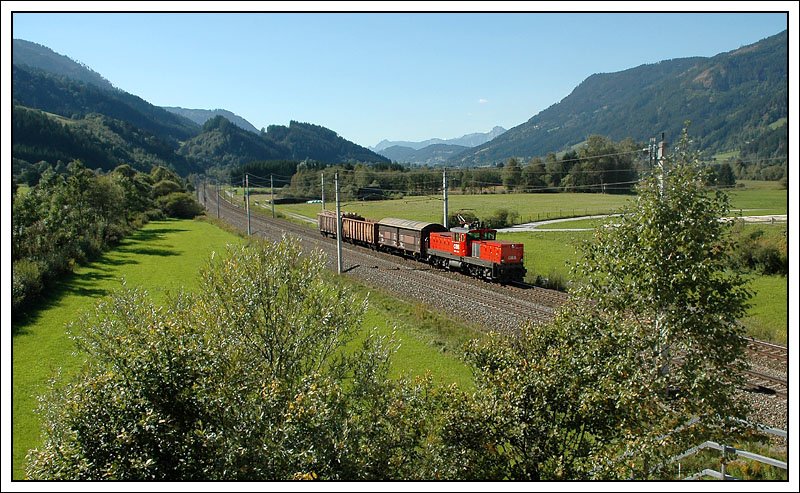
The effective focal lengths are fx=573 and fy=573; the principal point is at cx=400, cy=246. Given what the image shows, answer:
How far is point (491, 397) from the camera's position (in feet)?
39.9

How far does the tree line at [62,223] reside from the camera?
46.4 m

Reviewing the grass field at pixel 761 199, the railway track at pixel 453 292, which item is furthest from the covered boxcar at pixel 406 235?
the grass field at pixel 761 199

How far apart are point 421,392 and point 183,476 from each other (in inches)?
207

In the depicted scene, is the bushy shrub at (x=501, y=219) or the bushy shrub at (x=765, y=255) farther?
the bushy shrub at (x=501, y=219)

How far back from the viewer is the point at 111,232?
80.9m

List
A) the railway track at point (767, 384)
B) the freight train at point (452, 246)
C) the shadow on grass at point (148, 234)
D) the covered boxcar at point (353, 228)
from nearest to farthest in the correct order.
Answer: the railway track at point (767, 384) < the freight train at point (452, 246) < the covered boxcar at point (353, 228) < the shadow on grass at point (148, 234)

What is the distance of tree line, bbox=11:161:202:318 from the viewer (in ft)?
152

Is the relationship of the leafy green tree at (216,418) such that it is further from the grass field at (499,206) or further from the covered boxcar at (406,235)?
the grass field at (499,206)

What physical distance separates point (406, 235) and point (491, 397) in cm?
4407

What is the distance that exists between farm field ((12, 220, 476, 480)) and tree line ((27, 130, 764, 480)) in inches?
106

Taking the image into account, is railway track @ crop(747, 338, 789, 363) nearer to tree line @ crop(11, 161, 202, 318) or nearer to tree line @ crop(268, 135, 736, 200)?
tree line @ crop(11, 161, 202, 318)

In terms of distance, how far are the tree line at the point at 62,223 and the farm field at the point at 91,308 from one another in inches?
70.8

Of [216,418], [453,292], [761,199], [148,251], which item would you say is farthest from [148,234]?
[761,199]

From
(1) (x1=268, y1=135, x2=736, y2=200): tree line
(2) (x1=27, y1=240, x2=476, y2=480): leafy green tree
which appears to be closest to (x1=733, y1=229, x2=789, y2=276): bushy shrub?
(2) (x1=27, y1=240, x2=476, y2=480): leafy green tree
